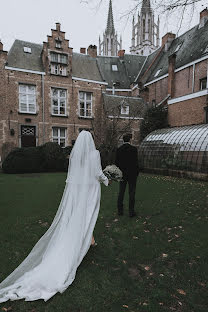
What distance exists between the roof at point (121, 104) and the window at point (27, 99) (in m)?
7.43

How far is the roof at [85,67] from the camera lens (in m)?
22.0

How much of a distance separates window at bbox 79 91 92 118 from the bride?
19.0m

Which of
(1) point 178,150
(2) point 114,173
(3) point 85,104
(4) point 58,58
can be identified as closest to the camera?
(2) point 114,173

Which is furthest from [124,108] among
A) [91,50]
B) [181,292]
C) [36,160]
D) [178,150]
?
[181,292]

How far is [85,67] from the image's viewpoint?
2286 centimetres

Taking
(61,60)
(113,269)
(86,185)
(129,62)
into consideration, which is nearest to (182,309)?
(113,269)

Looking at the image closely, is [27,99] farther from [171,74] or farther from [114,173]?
[114,173]

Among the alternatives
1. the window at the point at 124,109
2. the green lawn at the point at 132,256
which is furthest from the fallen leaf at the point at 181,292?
the window at the point at 124,109

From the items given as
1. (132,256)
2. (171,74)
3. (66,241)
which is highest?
(171,74)

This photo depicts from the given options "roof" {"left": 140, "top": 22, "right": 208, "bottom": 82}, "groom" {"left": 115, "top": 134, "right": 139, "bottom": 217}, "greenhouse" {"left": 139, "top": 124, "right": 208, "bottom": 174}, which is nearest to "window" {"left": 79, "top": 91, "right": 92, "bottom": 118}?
"greenhouse" {"left": 139, "top": 124, "right": 208, "bottom": 174}

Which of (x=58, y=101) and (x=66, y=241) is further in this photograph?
(x=58, y=101)

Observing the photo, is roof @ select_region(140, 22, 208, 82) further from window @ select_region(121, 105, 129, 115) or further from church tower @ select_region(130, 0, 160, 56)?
church tower @ select_region(130, 0, 160, 56)

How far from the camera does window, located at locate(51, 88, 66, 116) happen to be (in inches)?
814

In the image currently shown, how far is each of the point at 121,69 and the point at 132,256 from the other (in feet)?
107
